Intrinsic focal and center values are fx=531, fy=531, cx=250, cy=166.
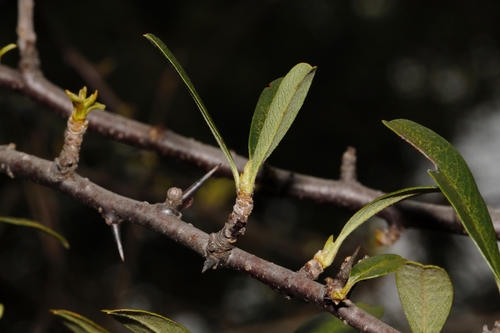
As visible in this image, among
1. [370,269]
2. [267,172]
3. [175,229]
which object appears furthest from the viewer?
[267,172]

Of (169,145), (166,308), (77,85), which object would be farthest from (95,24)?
(169,145)

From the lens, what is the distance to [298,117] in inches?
95.9

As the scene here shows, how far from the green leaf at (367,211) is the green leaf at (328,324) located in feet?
0.39

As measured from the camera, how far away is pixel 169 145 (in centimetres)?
108

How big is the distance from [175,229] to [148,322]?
105mm

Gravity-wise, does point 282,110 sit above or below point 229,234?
above

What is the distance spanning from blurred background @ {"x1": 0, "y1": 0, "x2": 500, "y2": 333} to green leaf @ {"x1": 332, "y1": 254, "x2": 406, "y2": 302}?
5.61 ft

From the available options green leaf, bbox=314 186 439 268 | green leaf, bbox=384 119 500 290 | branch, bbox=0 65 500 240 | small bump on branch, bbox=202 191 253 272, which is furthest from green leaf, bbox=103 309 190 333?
branch, bbox=0 65 500 240

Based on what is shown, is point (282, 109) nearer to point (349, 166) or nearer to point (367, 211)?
point (367, 211)

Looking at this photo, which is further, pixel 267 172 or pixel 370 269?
pixel 267 172

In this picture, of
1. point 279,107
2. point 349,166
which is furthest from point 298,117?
point 279,107

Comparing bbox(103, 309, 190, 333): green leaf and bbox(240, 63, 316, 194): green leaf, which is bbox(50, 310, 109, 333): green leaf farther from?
bbox(240, 63, 316, 194): green leaf

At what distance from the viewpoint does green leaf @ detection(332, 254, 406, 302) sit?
48cm

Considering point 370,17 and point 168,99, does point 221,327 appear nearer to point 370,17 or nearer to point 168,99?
point 168,99
